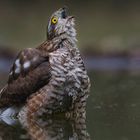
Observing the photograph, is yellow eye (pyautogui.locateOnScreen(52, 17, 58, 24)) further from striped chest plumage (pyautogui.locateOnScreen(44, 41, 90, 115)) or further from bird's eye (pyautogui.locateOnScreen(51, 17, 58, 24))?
striped chest plumage (pyautogui.locateOnScreen(44, 41, 90, 115))

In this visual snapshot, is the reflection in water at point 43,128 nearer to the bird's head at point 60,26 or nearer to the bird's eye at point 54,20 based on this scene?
the bird's head at point 60,26

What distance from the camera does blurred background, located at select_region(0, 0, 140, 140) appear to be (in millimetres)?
13911

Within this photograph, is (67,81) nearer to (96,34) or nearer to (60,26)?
(60,26)

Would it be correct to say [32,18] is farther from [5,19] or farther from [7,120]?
[7,120]

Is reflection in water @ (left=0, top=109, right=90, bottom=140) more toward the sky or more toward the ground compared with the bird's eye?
more toward the ground

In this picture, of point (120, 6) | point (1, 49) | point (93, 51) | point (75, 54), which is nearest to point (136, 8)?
point (120, 6)

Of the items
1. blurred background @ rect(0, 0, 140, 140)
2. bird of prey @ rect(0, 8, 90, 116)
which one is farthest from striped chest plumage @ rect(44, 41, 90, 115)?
blurred background @ rect(0, 0, 140, 140)

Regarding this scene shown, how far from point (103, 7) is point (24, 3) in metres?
1.72

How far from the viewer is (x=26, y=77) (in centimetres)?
902

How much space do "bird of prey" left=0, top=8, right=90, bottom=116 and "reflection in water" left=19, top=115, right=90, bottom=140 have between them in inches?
7.1

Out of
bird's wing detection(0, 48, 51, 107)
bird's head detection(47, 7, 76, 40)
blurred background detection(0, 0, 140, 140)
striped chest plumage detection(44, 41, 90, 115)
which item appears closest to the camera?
striped chest plumage detection(44, 41, 90, 115)

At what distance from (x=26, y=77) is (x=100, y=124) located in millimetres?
1175

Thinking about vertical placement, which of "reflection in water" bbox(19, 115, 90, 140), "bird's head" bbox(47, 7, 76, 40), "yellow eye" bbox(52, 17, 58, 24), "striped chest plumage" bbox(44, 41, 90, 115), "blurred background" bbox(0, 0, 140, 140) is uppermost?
"blurred background" bbox(0, 0, 140, 140)

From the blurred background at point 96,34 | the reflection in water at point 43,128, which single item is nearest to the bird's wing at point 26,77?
the reflection in water at point 43,128
